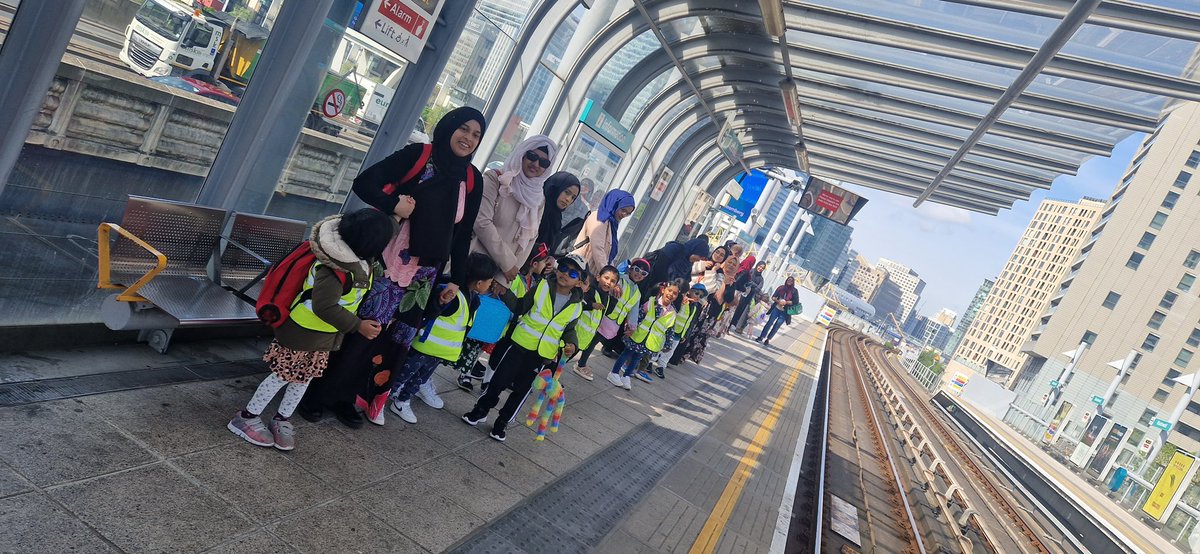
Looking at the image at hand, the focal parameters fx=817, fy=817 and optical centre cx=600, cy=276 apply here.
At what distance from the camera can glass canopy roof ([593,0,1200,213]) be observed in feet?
27.7

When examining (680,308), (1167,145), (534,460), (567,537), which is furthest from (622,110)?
(1167,145)

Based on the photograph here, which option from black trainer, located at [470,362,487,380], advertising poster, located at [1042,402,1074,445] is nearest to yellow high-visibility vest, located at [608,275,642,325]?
black trainer, located at [470,362,487,380]

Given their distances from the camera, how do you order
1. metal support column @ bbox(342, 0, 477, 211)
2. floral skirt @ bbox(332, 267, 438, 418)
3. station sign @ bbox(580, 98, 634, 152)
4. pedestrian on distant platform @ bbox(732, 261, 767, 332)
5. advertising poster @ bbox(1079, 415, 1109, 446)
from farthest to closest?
1. advertising poster @ bbox(1079, 415, 1109, 446)
2. pedestrian on distant platform @ bbox(732, 261, 767, 332)
3. station sign @ bbox(580, 98, 634, 152)
4. metal support column @ bbox(342, 0, 477, 211)
5. floral skirt @ bbox(332, 267, 438, 418)

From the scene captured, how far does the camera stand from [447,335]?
5617mm

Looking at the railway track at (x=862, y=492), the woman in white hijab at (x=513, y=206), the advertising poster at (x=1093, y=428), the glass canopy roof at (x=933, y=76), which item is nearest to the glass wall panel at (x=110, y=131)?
the woman in white hijab at (x=513, y=206)

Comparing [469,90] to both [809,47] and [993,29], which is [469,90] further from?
[993,29]

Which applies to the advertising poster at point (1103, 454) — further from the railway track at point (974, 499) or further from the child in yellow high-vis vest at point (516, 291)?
the child in yellow high-vis vest at point (516, 291)

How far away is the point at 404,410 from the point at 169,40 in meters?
2.92

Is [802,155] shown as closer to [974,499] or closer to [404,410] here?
[974,499]

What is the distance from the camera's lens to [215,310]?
5148 mm

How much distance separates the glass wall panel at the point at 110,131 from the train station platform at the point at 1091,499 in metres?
18.8

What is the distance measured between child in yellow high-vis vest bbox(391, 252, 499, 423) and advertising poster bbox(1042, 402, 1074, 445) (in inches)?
1311

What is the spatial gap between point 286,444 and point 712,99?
40.4 feet

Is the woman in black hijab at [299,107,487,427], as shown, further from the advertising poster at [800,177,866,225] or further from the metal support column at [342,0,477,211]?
the advertising poster at [800,177,866,225]
